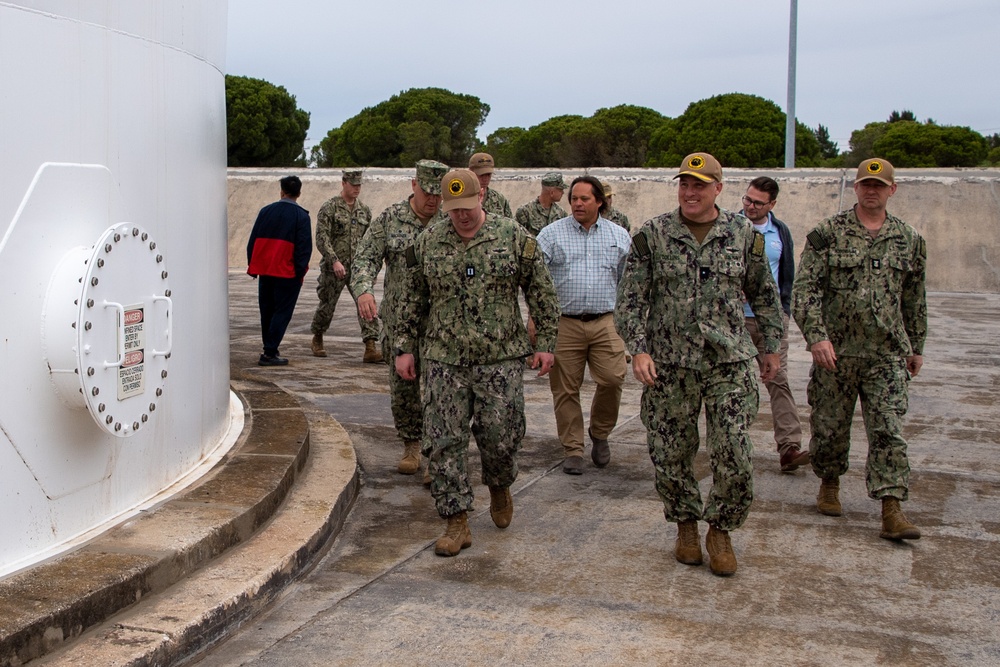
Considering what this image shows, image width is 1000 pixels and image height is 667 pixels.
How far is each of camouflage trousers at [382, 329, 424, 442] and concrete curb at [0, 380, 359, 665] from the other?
56 centimetres

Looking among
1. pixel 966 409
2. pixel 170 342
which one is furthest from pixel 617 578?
pixel 966 409

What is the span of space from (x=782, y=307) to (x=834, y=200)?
16.0 meters

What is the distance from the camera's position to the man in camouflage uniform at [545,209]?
373 inches

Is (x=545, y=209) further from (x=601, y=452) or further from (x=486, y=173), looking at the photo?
(x=601, y=452)

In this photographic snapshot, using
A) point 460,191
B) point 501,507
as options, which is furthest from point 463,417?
point 460,191

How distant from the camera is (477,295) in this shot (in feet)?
17.8

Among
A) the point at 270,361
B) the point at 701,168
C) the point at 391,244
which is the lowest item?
the point at 270,361

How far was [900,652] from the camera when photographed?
412 centimetres

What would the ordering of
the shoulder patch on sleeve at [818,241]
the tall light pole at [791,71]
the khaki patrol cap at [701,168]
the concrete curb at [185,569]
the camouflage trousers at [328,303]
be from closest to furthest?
the concrete curb at [185,569], the khaki patrol cap at [701,168], the shoulder patch on sleeve at [818,241], the camouflage trousers at [328,303], the tall light pole at [791,71]

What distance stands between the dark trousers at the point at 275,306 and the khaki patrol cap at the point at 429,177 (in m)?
4.12

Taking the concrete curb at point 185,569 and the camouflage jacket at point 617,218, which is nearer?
the concrete curb at point 185,569

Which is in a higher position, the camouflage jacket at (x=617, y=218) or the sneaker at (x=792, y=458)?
the camouflage jacket at (x=617, y=218)

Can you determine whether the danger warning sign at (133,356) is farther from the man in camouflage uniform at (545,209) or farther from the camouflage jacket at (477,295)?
the man in camouflage uniform at (545,209)

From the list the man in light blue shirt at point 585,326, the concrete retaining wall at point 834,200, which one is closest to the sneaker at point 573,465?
the man in light blue shirt at point 585,326
